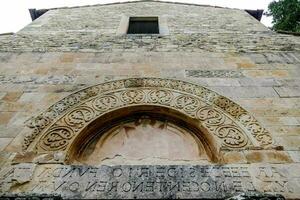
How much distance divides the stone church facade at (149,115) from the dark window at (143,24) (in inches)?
48.8

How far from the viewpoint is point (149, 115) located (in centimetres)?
407

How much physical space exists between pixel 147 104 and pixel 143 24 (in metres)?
4.05

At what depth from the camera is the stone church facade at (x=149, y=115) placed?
9.50 ft

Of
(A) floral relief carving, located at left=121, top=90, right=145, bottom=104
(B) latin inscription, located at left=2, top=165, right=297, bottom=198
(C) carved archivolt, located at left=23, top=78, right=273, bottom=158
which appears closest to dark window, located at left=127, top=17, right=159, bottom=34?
(C) carved archivolt, located at left=23, top=78, right=273, bottom=158

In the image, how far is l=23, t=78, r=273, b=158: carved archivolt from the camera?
3377 millimetres

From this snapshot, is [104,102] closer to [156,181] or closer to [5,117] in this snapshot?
[5,117]

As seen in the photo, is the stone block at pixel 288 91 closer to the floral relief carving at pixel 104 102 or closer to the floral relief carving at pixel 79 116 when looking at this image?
the floral relief carving at pixel 104 102

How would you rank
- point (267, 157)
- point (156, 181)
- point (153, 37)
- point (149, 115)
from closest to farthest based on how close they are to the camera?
point (156, 181) < point (267, 157) < point (149, 115) < point (153, 37)

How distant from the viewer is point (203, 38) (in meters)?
5.83

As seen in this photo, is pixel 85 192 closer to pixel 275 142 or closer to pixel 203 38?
pixel 275 142

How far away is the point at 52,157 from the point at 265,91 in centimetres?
314

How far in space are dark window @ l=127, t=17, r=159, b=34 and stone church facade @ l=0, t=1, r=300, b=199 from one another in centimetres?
124

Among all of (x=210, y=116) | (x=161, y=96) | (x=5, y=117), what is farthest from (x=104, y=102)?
(x=210, y=116)

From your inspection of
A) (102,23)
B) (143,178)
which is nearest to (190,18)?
(102,23)
